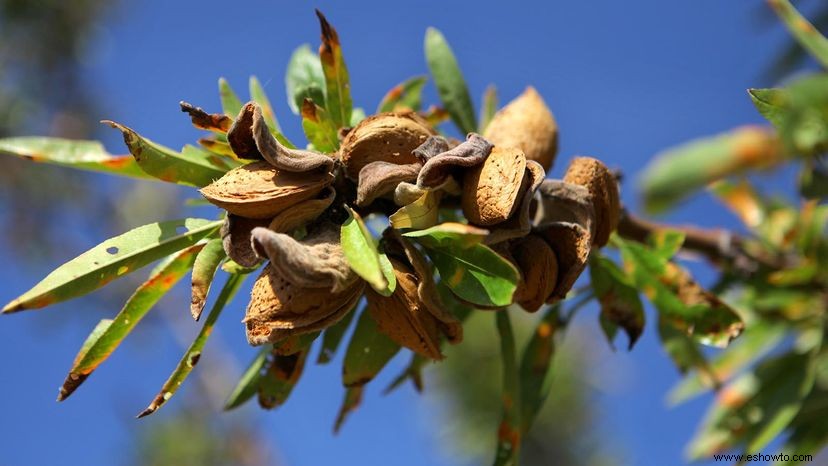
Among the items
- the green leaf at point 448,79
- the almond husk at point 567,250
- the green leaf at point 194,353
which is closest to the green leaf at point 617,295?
the almond husk at point 567,250

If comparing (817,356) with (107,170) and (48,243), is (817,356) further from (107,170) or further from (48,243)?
(48,243)

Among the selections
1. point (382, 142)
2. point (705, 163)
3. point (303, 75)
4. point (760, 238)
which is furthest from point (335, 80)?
point (760, 238)

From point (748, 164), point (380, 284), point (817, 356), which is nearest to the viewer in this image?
point (748, 164)

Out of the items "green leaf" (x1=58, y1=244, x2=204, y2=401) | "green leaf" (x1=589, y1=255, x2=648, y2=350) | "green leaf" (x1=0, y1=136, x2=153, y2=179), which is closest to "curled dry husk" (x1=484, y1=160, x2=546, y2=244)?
"green leaf" (x1=589, y1=255, x2=648, y2=350)

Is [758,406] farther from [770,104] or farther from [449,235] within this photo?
[449,235]

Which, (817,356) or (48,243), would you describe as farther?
(48,243)

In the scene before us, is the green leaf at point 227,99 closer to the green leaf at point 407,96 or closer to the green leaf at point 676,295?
the green leaf at point 407,96

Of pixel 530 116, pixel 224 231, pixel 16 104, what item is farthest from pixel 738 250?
pixel 16 104

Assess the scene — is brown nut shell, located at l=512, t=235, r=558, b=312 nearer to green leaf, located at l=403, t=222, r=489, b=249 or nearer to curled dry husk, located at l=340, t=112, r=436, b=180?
green leaf, located at l=403, t=222, r=489, b=249
